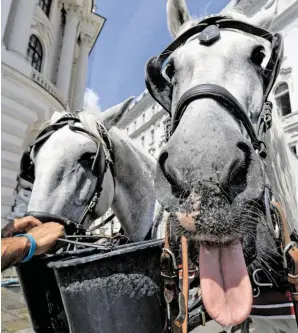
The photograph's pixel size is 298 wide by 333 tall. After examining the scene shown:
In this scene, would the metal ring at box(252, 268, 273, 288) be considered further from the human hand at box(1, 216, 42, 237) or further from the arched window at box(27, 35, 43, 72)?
the arched window at box(27, 35, 43, 72)

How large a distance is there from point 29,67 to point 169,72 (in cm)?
964

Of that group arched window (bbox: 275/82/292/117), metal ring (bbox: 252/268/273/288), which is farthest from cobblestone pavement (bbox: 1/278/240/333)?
arched window (bbox: 275/82/292/117)

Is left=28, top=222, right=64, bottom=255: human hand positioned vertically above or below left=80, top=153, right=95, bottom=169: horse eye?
below

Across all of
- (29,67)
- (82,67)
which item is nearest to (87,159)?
(29,67)

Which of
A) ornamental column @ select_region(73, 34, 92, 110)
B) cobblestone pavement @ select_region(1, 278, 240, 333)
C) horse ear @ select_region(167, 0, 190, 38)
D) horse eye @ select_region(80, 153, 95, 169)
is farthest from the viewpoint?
ornamental column @ select_region(73, 34, 92, 110)

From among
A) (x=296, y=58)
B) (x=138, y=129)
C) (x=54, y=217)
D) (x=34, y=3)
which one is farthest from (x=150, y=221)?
(x=138, y=129)

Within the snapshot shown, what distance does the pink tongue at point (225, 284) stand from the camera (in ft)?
3.47

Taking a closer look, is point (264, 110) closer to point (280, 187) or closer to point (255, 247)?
point (280, 187)

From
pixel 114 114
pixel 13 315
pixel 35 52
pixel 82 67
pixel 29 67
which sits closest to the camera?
pixel 114 114

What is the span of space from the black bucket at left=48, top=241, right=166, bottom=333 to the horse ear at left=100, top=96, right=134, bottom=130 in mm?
1722

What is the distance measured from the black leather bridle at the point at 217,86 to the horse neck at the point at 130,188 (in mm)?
984

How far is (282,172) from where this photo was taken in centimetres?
173

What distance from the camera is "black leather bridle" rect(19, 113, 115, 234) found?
2.13 metres

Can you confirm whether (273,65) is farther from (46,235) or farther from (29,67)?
(29,67)
